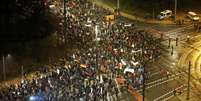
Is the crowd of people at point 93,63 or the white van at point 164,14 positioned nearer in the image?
the crowd of people at point 93,63

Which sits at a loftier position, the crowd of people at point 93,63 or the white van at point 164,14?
the white van at point 164,14

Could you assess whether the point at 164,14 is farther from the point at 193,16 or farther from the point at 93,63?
the point at 93,63

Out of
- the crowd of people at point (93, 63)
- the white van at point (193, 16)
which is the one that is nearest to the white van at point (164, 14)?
the white van at point (193, 16)

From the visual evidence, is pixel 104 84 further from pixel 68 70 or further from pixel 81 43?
pixel 81 43

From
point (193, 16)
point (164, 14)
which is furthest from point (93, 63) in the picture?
point (193, 16)

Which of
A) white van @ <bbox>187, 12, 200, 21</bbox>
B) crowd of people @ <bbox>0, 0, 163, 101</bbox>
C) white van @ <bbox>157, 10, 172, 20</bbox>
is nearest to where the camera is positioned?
crowd of people @ <bbox>0, 0, 163, 101</bbox>

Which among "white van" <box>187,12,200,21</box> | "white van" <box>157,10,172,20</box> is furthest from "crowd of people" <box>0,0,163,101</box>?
"white van" <box>187,12,200,21</box>

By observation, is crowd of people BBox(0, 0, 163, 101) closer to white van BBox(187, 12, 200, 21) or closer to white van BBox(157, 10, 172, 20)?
white van BBox(157, 10, 172, 20)

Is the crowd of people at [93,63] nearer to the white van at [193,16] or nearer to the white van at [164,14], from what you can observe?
the white van at [164,14]
